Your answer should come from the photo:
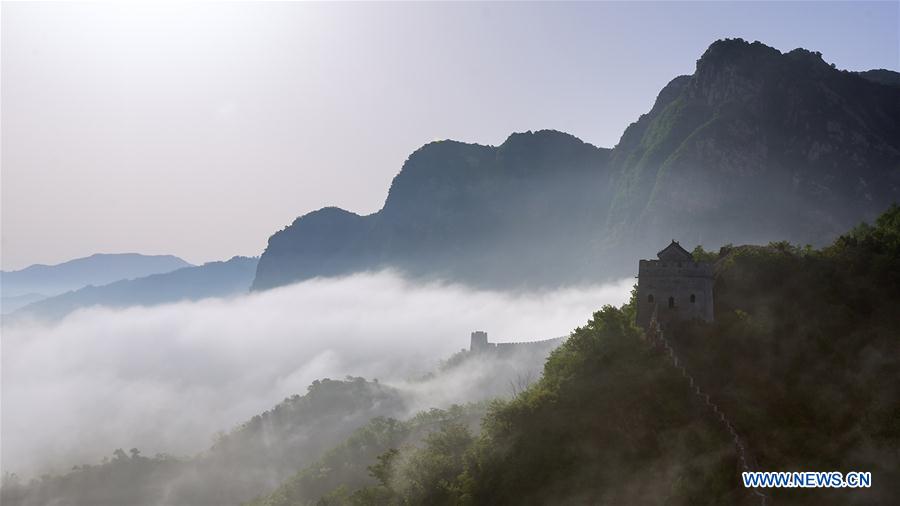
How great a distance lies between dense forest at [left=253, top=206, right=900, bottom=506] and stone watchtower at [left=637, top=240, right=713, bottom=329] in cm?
172

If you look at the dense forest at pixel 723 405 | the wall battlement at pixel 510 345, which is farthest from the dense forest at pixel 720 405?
the wall battlement at pixel 510 345

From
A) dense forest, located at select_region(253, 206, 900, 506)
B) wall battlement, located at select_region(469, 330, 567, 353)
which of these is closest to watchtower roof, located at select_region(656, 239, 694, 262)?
dense forest, located at select_region(253, 206, 900, 506)

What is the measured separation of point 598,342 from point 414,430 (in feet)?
207

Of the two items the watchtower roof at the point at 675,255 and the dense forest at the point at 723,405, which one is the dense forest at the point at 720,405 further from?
the watchtower roof at the point at 675,255

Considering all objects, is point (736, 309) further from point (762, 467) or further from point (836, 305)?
point (762, 467)

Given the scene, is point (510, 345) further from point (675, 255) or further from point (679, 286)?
point (675, 255)

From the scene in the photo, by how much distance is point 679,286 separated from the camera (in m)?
58.3

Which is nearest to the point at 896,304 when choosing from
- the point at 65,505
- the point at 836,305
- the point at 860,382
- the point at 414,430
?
the point at 836,305

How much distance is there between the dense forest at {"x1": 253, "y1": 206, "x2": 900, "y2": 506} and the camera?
4612 cm

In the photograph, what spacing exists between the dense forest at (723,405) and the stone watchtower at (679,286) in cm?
172

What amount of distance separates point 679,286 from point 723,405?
1182 centimetres

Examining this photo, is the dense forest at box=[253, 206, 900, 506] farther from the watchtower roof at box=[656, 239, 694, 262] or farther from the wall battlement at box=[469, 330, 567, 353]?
the wall battlement at box=[469, 330, 567, 353]

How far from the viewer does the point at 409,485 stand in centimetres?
6406

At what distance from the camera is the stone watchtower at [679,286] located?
5788 centimetres
